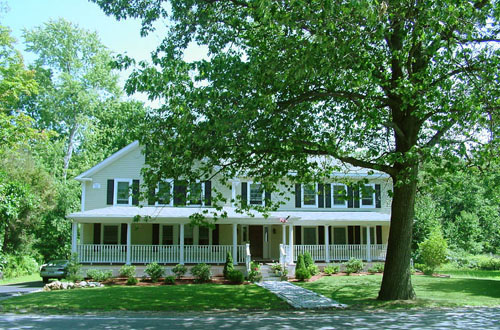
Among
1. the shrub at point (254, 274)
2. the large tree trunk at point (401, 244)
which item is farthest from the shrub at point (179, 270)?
the large tree trunk at point (401, 244)

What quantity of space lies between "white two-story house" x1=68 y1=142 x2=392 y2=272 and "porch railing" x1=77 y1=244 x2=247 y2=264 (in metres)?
0.05

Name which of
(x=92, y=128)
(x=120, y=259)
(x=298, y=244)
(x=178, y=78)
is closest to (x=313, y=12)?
(x=178, y=78)

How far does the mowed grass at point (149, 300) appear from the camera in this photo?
44.9 ft

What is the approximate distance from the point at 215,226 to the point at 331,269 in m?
6.72

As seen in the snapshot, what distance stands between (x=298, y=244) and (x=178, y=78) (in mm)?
18481

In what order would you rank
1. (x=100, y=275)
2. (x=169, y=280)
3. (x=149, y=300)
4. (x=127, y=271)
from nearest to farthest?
(x=149, y=300) → (x=169, y=280) → (x=100, y=275) → (x=127, y=271)

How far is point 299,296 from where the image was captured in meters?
16.3

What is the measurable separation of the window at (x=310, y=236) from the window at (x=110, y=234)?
450 inches

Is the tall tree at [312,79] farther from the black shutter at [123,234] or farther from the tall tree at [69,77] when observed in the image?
the tall tree at [69,77]

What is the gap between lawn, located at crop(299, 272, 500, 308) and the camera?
14.2 m

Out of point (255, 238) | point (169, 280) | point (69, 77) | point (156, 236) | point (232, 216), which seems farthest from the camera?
point (69, 77)

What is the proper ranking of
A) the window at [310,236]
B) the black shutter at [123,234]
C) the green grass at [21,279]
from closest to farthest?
the green grass at [21,279] → the black shutter at [123,234] → the window at [310,236]

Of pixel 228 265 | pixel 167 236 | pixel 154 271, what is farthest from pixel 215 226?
pixel 167 236

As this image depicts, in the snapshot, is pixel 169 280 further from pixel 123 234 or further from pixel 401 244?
pixel 401 244
